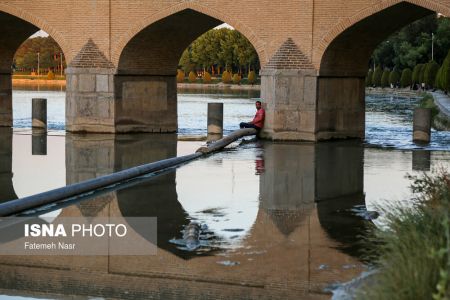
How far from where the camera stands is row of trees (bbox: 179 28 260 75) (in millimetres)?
91000

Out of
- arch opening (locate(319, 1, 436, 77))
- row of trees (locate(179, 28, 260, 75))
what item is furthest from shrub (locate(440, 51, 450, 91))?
row of trees (locate(179, 28, 260, 75))

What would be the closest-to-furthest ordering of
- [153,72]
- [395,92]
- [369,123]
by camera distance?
[153,72] → [369,123] → [395,92]

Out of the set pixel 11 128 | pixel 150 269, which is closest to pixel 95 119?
pixel 11 128

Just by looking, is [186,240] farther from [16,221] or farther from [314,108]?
[314,108]

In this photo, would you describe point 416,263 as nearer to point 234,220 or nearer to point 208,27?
point 234,220

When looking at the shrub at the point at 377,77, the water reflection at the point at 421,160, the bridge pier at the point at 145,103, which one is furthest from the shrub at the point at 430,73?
the water reflection at the point at 421,160

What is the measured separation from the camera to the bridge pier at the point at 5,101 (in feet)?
84.2

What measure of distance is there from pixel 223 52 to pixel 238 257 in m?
87.0

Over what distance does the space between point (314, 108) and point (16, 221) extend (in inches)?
455

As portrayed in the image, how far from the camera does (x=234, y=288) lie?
7.20 meters

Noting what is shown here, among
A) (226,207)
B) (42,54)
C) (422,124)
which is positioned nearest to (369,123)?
(422,124)

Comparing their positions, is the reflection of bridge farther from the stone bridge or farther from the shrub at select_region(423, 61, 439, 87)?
the shrub at select_region(423, 61, 439, 87)

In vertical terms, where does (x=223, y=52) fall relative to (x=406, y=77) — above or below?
above

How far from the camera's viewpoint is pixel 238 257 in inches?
324
